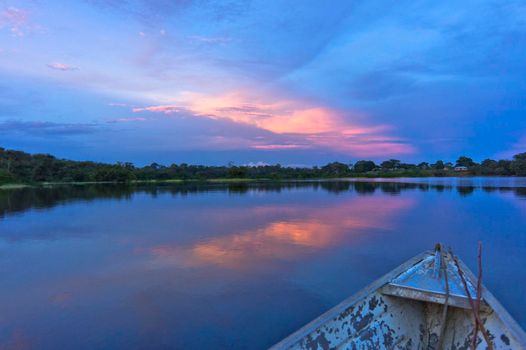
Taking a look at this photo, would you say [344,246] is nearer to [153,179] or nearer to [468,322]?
[468,322]

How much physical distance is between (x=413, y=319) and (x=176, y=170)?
70801 millimetres

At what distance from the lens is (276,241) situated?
32.0 ft

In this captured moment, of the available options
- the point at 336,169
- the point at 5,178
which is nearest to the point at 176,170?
the point at 5,178

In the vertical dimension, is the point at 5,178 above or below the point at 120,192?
above

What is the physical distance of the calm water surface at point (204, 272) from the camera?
4.40 meters

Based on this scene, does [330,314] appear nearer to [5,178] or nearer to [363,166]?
[5,178]

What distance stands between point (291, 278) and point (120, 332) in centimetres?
318

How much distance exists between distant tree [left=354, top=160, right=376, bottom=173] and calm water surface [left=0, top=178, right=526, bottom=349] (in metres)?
77.4

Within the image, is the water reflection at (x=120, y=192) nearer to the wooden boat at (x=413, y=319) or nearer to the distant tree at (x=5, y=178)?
the distant tree at (x=5, y=178)

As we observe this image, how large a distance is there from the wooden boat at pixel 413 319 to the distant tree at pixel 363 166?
3526 inches

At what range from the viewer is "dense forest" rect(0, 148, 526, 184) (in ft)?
182

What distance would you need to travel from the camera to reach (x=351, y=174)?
8481 centimetres

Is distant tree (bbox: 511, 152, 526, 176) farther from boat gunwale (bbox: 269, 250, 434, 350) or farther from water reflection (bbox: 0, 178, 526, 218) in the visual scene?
boat gunwale (bbox: 269, 250, 434, 350)

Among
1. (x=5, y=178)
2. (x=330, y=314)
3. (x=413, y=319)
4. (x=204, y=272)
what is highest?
(x=5, y=178)
